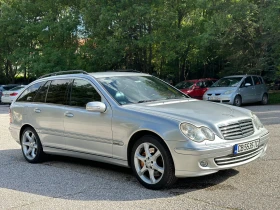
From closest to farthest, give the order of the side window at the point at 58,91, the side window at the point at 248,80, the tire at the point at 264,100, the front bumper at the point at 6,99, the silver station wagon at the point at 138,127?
the silver station wagon at the point at 138,127 < the side window at the point at 58,91 < the side window at the point at 248,80 < the tire at the point at 264,100 < the front bumper at the point at 6,99

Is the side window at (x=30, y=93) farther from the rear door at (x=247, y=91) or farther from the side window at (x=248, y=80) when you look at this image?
the side window at (x=248, y=80)

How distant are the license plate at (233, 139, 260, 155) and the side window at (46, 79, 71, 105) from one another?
3.18m

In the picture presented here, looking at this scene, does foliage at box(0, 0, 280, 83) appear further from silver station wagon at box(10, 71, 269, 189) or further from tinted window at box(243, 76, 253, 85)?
silver station wagon at box(10, 71, 269, 189)

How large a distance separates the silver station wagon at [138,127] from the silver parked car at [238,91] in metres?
11.5

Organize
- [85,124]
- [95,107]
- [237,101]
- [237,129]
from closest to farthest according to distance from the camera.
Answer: [237,129] < [95,107] < [85,124] < [237,101]

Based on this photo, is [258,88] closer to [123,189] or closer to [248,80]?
[248,80]

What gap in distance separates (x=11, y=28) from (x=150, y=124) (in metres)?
28.3

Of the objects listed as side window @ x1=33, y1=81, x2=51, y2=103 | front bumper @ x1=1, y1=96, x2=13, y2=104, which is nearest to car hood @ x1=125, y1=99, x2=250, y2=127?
side window @ x1=33, y1=81, x2=51, y2=103

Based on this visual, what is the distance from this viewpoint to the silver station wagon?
4930 mm

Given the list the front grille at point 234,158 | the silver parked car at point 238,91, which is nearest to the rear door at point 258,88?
the silver parked car at point 238,91

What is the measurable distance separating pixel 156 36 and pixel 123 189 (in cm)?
1900

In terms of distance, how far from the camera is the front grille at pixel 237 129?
5.02 meters

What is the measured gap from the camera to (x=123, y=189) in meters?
5.31

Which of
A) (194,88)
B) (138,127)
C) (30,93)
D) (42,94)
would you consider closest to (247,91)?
(194,88)
